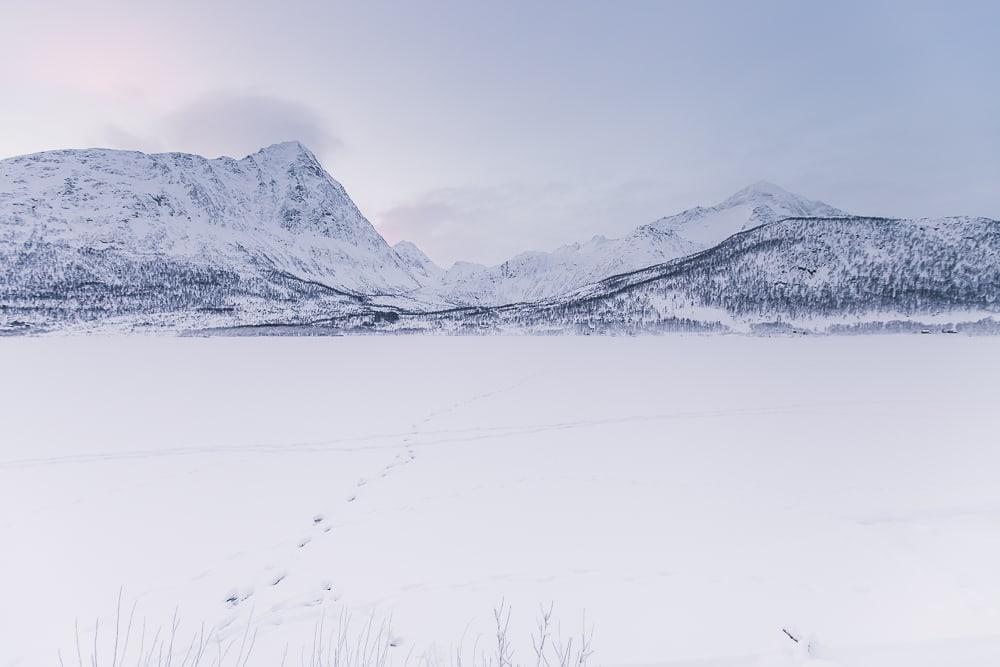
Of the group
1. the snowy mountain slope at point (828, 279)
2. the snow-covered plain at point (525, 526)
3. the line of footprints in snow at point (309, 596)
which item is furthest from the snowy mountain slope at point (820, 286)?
the line of footprints in snow at point (309, 596)

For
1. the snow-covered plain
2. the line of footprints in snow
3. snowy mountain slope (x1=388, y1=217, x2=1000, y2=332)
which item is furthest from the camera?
snowy mountain slope (x1=388, y1=217, x2=1000, y2=332)

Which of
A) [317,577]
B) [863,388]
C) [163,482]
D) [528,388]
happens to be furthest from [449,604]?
[863,388]

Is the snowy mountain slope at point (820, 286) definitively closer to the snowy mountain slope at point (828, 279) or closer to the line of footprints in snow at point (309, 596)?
the snowy mountain slope at point (828, 279)

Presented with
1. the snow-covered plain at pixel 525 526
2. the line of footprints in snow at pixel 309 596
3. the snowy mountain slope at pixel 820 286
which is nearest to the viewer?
the snow-covered plain at pixel 525 526

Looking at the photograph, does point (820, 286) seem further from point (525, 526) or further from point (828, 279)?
point (525, 526)

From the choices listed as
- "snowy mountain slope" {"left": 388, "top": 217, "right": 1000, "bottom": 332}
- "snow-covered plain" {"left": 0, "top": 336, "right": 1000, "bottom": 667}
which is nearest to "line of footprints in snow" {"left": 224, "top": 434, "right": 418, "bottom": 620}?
"snow-covered plain" {"left": 0, "top": 336, "right": 1000, "bottom": 667}

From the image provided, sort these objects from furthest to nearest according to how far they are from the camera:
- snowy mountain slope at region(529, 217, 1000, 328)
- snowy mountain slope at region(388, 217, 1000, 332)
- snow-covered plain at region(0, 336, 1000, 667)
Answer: snowy mountain slope at region(529, 217, 1000, 328) < snowy mountain slope at region(388, 217, 1000, 332) < snow-covered plain at region(0, 336, 1000, 667)

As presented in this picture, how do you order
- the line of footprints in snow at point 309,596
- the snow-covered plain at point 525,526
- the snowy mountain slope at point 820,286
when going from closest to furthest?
the snow-covered plain at point 525,526 → the line of footprints in snow at point 309,596 → the snowy mountain slope at point 820,286

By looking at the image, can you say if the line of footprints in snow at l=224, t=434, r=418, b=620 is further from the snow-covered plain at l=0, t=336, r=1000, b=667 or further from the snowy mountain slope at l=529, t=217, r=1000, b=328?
the snowy mountain slope at l=529, t=217, r=1000, b=328

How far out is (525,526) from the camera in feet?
24.2

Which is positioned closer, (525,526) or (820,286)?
(525,526)

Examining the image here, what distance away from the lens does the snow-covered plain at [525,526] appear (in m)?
4.88

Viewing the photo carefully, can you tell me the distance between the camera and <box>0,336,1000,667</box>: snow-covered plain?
488 cm

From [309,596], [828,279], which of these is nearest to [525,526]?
[309,596]
